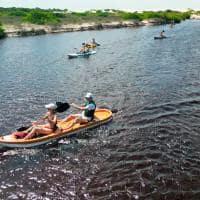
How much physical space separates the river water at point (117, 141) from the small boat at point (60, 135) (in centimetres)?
33

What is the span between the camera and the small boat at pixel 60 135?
1984cm

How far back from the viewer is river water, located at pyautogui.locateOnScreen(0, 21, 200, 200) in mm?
15586

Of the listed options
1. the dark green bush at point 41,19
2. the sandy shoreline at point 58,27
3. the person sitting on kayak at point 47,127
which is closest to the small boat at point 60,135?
the person sitting on kayak at point 47,127

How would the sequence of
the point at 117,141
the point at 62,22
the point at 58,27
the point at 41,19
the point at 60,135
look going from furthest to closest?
the point at 62,22
the point at 41,19
the point at 58,27
the point at 60,135
the point at 117,141

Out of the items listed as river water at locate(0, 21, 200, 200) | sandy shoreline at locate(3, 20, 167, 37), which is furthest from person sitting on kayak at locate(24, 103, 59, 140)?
sandy shoreline at locate(3, 20, 167, 37)

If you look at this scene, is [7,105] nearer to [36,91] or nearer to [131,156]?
[36,91]

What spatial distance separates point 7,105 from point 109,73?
13471 millimetres

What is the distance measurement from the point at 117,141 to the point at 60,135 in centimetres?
317

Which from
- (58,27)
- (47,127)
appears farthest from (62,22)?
(47,127)

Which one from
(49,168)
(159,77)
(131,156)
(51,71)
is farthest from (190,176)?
(51,71)

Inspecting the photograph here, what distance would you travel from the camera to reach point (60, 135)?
69.1 ft

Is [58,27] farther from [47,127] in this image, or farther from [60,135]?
[60,135]

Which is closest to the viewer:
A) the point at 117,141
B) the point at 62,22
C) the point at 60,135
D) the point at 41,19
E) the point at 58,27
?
the point at 117,141

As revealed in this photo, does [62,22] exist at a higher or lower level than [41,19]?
lower
